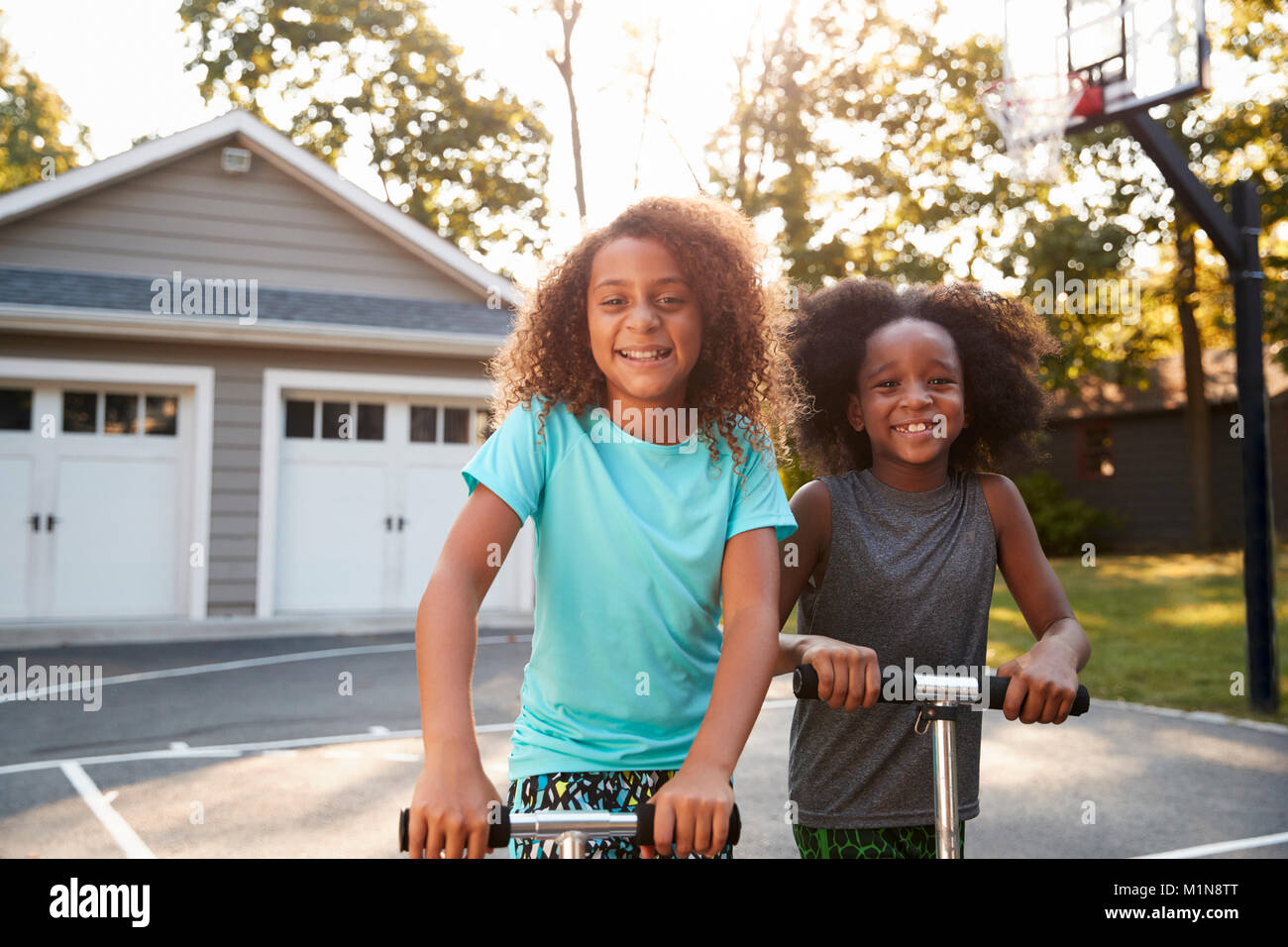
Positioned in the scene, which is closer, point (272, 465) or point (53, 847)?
point (53, 847)

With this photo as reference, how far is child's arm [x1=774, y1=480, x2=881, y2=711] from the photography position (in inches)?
66.5

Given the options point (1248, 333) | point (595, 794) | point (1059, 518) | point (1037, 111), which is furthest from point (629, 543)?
point (1059, 518)

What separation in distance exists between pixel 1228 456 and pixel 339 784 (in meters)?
25.0

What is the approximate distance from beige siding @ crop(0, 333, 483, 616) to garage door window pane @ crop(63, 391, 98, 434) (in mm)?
457

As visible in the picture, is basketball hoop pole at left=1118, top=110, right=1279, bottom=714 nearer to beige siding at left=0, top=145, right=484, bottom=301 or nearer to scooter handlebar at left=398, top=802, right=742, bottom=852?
scooter handlebar at left=398, top=802, right=742, bottom=852

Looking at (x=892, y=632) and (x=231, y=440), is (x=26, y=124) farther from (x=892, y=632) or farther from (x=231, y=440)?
(x=892, y=632)

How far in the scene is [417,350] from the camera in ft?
42.9

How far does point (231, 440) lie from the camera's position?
1252cm

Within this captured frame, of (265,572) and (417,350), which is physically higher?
(417,350)

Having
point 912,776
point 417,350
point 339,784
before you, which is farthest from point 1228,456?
point 912,776

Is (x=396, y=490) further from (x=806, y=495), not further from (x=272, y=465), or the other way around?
(x=806, y=495)

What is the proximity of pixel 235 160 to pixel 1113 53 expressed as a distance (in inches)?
391

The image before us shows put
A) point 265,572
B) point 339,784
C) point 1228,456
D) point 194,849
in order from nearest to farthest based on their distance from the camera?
point 194,849
point 339,784
point 265,572
point 1228,456
